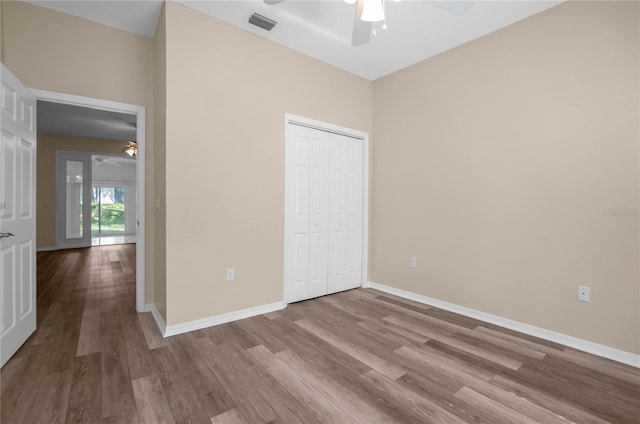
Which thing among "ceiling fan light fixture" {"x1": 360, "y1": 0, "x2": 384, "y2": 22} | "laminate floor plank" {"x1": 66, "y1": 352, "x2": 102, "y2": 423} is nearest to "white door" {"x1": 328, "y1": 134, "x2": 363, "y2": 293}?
"ceiling fan light fixture" {"x1": 360, "y1": 0, "x2": 384, "y2": 22}

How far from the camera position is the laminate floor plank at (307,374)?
161 centimetres

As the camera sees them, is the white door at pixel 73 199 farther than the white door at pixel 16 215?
Yes

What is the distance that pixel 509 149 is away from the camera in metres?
2.79

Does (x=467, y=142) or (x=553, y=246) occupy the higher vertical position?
(x=467, y=142)

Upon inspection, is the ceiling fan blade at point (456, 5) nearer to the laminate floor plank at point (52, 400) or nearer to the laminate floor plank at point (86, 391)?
the laminate floor plank at point (86, 391)

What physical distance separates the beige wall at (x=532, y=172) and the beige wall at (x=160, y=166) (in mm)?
2694

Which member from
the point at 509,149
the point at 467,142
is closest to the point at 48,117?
the point at 467,142

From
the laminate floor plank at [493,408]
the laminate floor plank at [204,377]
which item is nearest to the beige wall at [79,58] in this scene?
the laminate floor plank at [204,377]

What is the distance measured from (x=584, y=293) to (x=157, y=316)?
3788mm

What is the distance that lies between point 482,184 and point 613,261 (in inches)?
45.7

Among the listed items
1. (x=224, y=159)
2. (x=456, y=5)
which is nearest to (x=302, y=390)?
(x=224, y=159)

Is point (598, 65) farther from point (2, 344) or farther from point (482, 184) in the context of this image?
point (2, 344)

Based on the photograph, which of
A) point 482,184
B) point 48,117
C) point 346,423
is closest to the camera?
point 346,423

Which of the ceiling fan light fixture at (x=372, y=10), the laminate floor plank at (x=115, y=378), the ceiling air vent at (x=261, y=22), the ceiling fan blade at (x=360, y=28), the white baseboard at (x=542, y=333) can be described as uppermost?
the ceiling air vent at (x=261, y=22)
